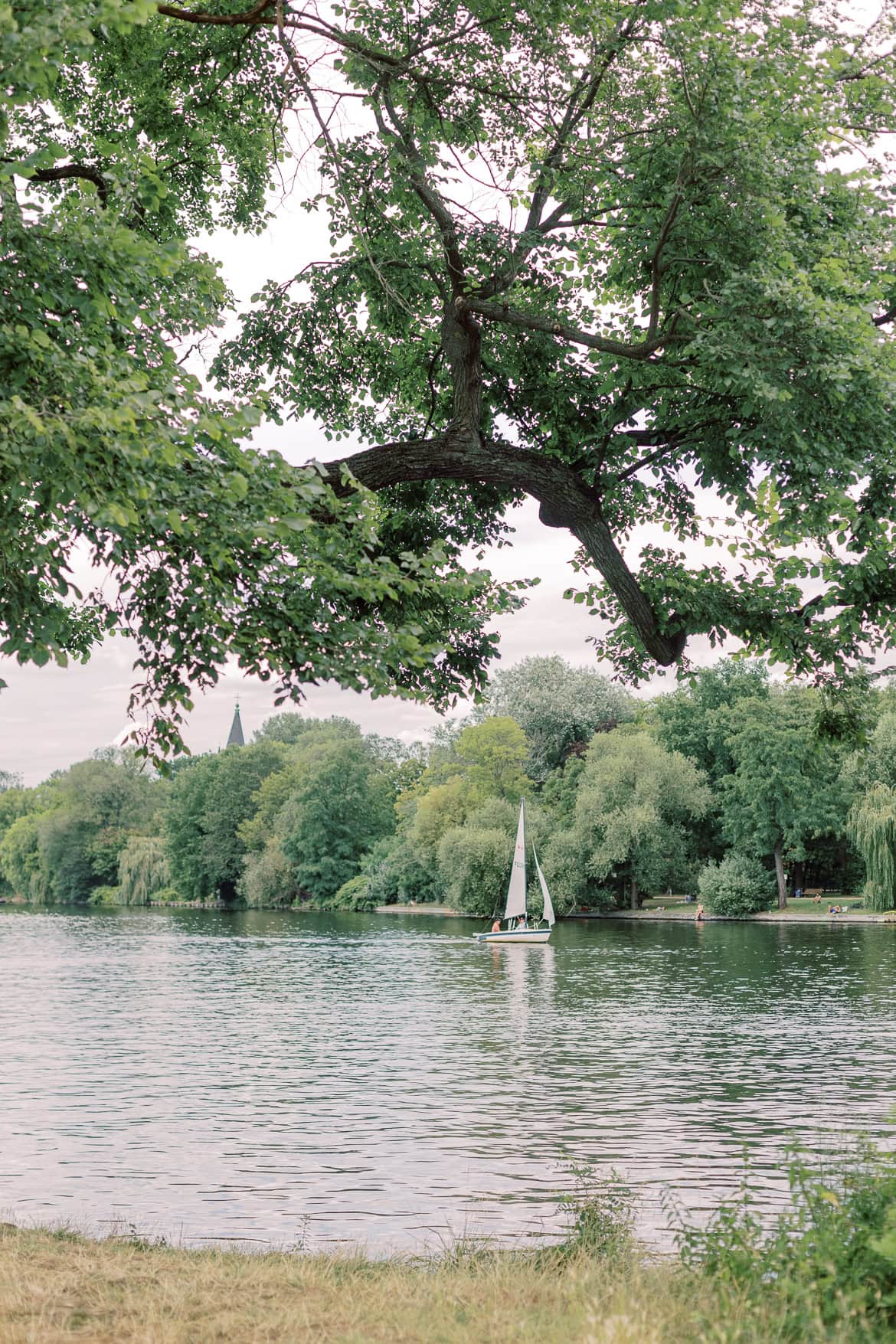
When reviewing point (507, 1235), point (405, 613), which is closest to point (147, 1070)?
point (507, 1235)

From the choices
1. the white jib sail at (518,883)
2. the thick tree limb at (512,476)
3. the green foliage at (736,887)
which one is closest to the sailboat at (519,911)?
the white jib sail at (518,883)

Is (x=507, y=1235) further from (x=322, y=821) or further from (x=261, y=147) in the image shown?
(x=322, y=821)

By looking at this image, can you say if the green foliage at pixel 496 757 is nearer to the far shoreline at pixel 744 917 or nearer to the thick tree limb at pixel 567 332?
the far shoreline at pixel 744 917

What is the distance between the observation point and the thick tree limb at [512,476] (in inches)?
407

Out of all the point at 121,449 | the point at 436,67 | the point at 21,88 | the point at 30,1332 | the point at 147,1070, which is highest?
the point at 436,67

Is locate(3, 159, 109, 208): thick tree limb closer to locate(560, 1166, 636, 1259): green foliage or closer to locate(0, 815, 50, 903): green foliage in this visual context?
locate(560, 1166, 636, 1259): green foliage

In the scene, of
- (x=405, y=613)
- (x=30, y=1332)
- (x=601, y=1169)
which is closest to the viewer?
(x=30, y=1332)

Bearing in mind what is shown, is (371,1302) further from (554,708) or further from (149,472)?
(554,708)

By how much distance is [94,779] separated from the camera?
383ft

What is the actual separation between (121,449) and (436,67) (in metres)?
6.21

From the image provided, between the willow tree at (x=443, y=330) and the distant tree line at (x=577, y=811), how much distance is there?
133 feet

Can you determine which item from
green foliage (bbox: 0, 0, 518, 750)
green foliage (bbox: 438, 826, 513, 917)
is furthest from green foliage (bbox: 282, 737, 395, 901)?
green foliage (bbox: 0, 0, 518, 750)

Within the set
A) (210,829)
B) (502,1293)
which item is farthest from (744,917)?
(502,1293)

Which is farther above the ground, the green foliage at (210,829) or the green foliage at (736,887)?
the green foliage at (210,829)
